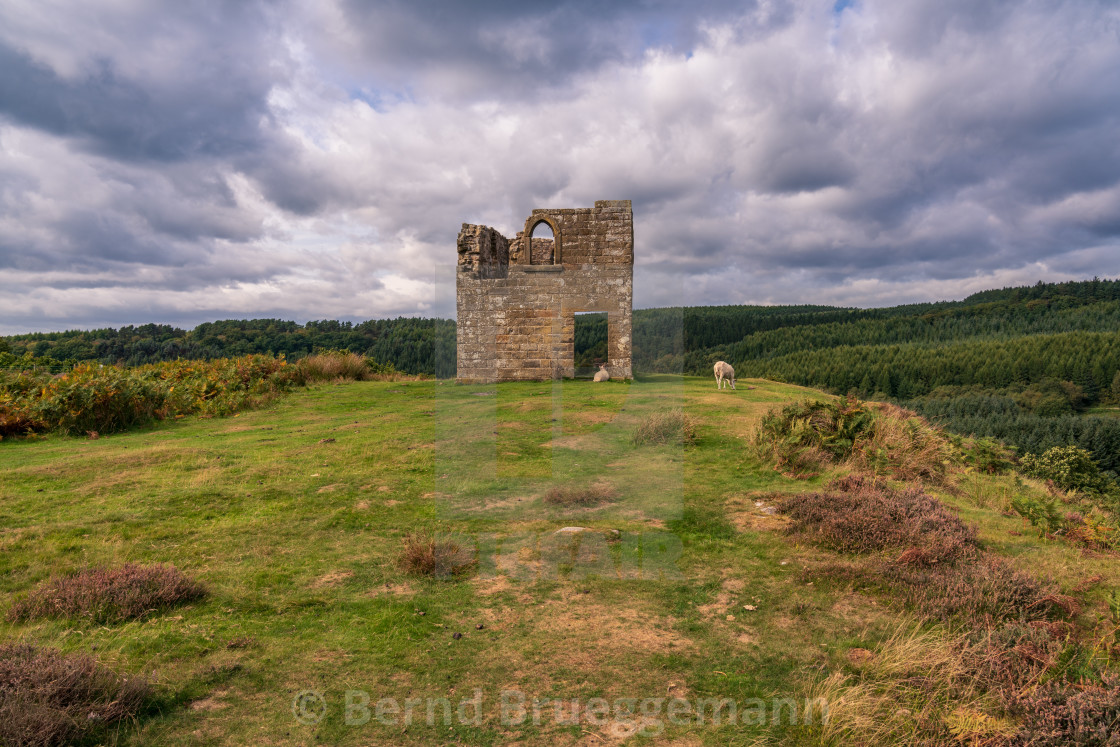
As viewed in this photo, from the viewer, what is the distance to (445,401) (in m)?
14.2

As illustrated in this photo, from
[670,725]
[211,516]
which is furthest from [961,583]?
[211,516]

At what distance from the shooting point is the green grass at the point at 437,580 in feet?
10.2

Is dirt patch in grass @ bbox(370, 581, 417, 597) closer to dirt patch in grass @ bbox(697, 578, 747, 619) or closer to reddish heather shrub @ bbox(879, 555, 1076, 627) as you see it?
dirt patch in grass @ bbox(697, 578, 747, 619)

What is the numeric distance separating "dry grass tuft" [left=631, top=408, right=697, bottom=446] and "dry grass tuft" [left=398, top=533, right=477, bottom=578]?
4923mm

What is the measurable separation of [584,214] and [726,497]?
14.2 meters

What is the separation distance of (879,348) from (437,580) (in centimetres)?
9561

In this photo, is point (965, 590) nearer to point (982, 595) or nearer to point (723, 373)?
point (982, 595)

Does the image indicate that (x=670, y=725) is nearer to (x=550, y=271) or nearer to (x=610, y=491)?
(x=610, y=491)

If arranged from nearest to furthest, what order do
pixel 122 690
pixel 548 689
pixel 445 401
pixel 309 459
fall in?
pixel 122 690 → pixel 548 689 → pixel 309 459 → pixel 445 401

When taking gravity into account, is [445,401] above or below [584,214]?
below

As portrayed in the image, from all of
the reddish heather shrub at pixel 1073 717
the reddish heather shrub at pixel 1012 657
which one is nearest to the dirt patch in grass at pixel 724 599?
the reddish heather shrub at pixel 1012 657

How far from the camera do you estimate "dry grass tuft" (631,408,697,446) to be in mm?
9281

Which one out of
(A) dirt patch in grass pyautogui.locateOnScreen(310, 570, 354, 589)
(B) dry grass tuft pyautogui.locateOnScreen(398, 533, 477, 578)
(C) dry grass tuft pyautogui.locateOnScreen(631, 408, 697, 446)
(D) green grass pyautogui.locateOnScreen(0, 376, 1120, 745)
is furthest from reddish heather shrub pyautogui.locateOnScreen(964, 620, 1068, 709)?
(C) dry grass tuft pyautogui.locateOnScreen(631, 408, 697, 446)

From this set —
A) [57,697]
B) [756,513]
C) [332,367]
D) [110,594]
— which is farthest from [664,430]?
[332,367]
